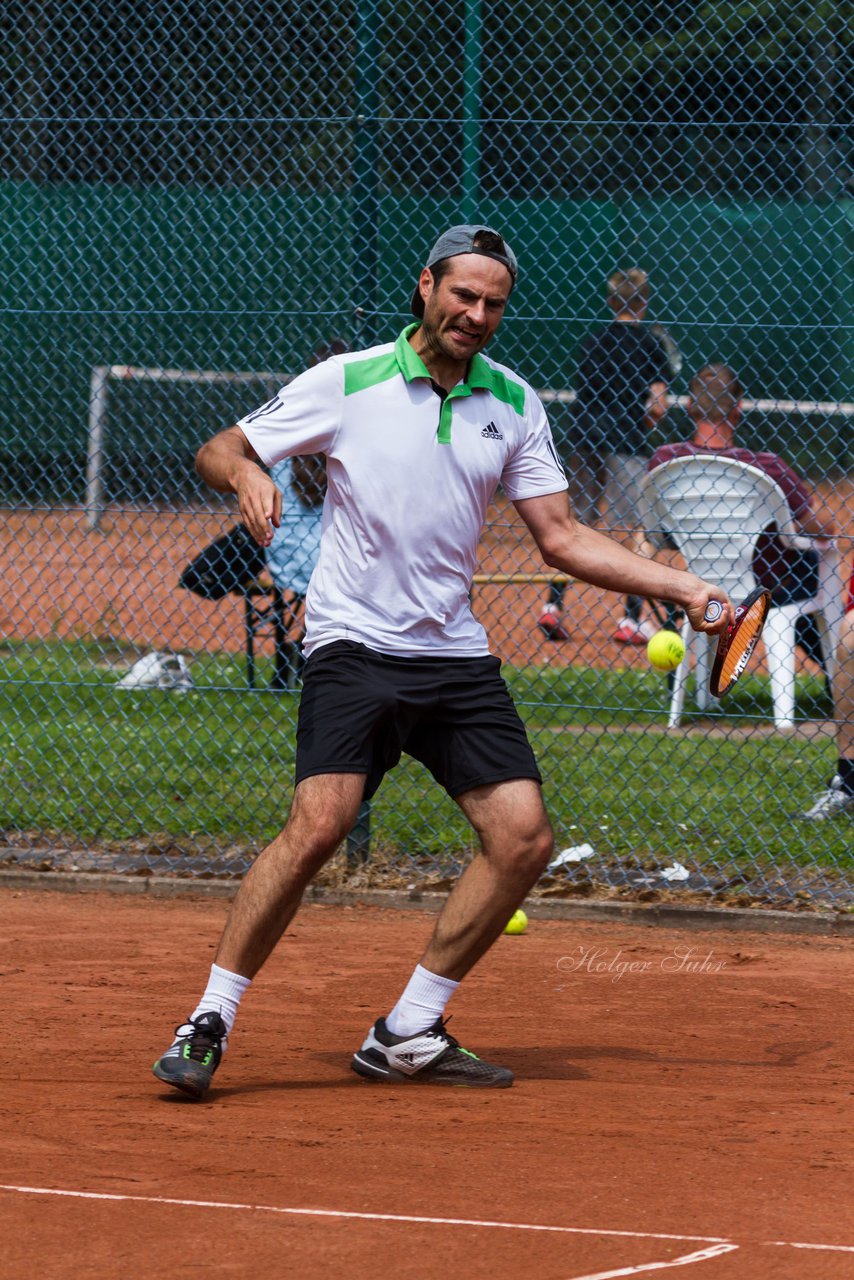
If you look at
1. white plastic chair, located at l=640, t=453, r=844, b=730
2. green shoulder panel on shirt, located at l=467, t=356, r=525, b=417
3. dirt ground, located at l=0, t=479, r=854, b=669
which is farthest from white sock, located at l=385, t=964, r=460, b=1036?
dirt ground, located at l=0, t=479, r=854, b=669

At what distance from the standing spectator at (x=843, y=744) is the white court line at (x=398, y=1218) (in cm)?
374

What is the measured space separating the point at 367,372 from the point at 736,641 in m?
1.14

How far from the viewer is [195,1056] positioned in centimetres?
413

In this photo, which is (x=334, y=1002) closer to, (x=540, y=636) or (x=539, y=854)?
(x=539, y=854)

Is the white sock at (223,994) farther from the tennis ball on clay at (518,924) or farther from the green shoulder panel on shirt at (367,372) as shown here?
the tennis ball on clay at (518,924)

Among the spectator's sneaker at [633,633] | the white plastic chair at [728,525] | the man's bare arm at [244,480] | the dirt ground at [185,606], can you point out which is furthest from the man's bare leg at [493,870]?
the spectator's sneaker at [633,633]

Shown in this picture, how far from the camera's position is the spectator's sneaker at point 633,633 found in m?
10.1

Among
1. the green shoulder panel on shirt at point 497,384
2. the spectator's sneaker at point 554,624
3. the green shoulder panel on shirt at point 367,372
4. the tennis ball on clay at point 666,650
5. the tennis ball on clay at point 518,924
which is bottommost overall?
the spectator's sneaker at point 554,624

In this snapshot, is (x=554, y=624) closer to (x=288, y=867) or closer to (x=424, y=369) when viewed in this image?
(x=424, y=369)

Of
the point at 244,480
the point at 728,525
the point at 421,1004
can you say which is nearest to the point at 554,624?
the point at 728,525

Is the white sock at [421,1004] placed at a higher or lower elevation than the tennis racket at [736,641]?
lower

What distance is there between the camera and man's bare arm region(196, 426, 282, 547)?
13.0ft

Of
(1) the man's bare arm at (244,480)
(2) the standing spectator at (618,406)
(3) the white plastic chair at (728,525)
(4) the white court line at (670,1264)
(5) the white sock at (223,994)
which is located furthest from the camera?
(2) the standing spectator at (618,406)

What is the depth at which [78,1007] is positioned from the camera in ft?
16.8
